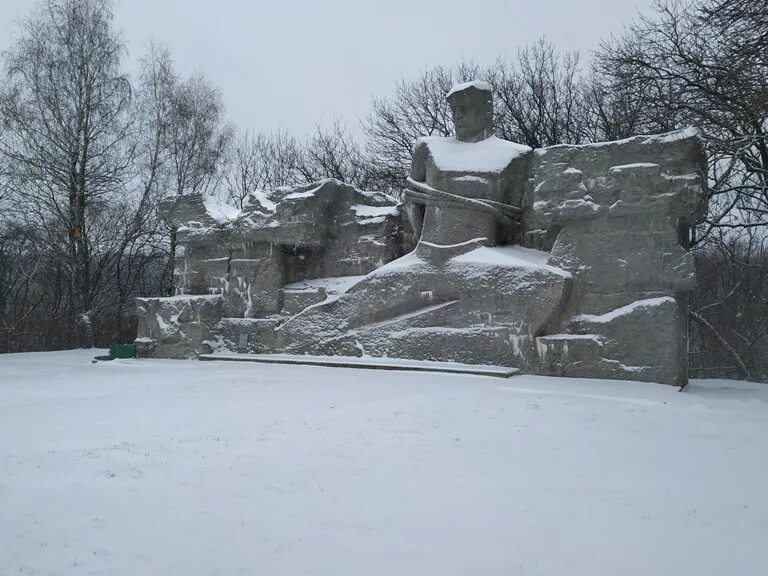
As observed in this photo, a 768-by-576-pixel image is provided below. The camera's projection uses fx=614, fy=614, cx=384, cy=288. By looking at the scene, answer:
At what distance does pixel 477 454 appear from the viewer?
2.92 meters

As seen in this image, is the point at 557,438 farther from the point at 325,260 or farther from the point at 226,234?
the point at 226,234

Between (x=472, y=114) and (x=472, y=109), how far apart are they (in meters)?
0.06

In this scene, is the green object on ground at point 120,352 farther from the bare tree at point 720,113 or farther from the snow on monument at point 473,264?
the bare tree at point 720,113

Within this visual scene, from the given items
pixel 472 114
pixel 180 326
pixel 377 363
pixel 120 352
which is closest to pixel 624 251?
pixel 472 114

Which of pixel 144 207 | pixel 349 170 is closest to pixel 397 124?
pixel 349 170

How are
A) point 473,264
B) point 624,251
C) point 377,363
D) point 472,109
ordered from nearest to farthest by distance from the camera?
point 624,251, point 377,363, point 473,264, point 472,109

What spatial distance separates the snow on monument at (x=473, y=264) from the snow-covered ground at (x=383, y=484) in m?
1.38

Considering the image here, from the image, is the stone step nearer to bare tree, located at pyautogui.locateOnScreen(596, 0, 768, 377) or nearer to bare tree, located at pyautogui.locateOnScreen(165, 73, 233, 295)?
bare tree, located at pyautogui.locateOnScreen(596, 0, 768, 377)

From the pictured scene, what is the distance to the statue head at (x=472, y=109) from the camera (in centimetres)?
705

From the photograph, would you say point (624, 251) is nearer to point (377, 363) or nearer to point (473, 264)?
point (473, 264)

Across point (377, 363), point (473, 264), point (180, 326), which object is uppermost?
point (473, 264)

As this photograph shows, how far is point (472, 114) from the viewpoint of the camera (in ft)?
23.3

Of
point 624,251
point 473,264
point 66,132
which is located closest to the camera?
point 624,251

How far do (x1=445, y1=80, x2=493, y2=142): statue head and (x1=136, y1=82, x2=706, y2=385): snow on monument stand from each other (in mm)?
16
